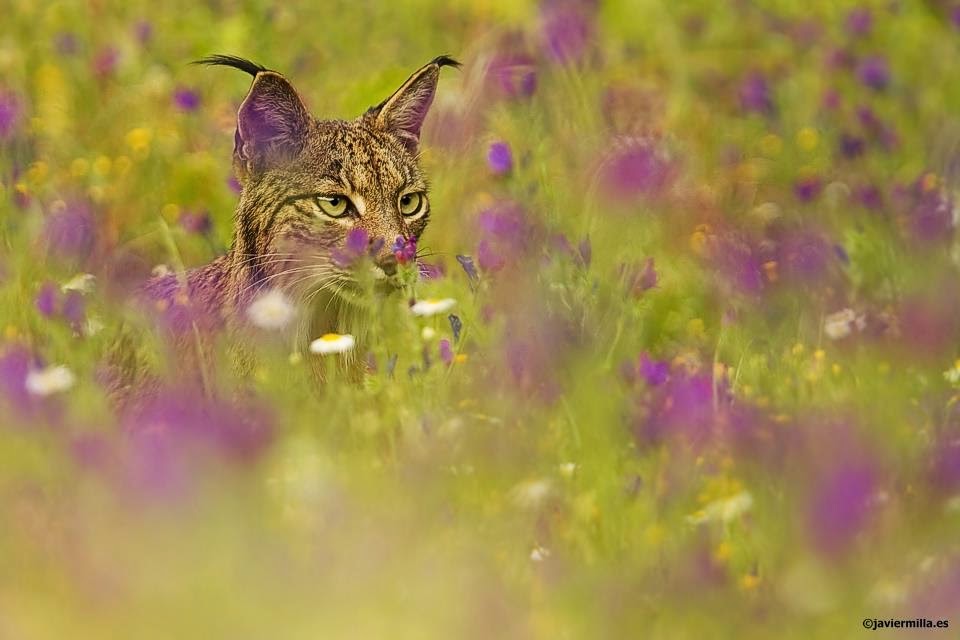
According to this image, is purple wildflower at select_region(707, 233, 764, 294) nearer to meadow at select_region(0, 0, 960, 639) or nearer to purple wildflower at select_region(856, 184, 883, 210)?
meadow at select_region(0, 0, 960, 639)

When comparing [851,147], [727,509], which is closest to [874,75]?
[851,147]

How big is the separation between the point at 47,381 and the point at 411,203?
1.39 metres

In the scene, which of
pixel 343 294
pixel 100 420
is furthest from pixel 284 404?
pixel 343 294

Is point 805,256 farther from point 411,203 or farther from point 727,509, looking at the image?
point 727,509

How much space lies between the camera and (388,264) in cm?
434

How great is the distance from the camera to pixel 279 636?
8.48 feet

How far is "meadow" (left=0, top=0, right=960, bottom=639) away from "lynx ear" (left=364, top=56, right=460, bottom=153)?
32cm

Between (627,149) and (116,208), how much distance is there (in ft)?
6.63

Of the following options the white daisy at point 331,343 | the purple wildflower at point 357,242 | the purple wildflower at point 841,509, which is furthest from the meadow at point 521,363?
the purple wildflower at point 357,242

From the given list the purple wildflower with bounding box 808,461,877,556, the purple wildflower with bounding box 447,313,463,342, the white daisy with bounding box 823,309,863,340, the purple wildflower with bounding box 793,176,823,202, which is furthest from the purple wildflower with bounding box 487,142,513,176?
the purple wildflower with bounding box 808,461,877,556

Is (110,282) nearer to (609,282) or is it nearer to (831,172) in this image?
(609,282)

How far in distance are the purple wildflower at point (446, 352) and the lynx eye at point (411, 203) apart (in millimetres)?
536

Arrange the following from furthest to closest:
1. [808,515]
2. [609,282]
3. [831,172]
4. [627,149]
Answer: [831,172] → [627,149] → [609,282] → [808,515]

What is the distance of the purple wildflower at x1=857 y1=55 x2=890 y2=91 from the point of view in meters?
7.16
